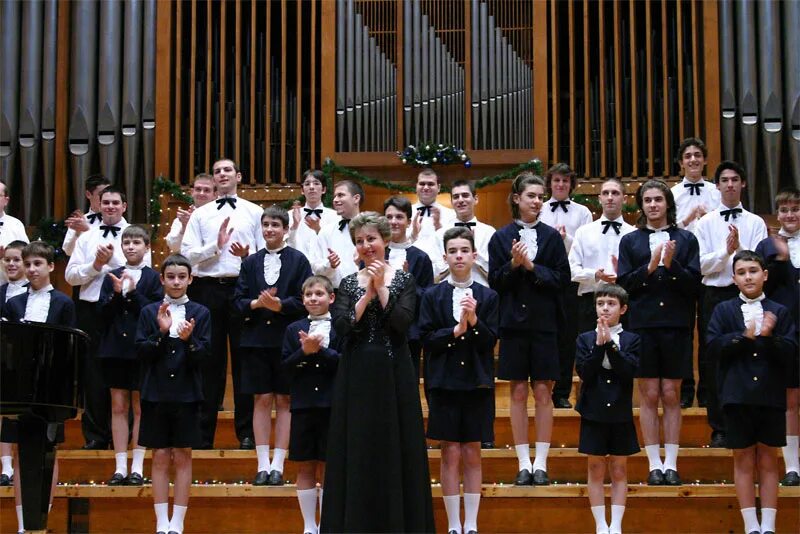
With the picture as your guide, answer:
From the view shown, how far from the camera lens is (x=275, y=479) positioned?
6246 mm

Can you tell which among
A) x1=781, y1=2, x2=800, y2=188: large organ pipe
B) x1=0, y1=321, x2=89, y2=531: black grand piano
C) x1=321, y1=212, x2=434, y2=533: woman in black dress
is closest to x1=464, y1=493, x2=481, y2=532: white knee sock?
x1=321, y1=212, x2=434, y2=533: woman in black dress

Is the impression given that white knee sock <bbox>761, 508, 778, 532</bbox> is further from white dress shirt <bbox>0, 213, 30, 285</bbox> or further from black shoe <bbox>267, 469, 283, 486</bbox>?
Result: white dress shirt <bbox>0, 213, 30, 285</bbox>

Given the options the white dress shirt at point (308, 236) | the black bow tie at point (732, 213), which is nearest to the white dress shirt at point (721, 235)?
the black bow tie at point (732, 213)

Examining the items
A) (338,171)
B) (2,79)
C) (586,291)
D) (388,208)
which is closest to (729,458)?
(586,291)

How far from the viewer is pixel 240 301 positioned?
6668mm

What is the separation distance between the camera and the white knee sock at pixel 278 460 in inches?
248

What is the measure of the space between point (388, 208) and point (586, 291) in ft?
4.67

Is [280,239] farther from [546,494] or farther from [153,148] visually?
[153,148]

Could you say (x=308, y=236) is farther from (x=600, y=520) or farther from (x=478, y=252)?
(x=600, y=520)

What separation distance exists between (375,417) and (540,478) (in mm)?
1611

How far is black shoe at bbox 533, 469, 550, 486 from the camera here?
6.06 meters

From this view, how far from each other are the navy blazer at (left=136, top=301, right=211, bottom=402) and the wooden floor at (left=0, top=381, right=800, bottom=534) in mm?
546

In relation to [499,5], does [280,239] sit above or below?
below

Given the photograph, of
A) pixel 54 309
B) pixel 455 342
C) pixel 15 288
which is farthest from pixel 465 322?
pixel 15 288
